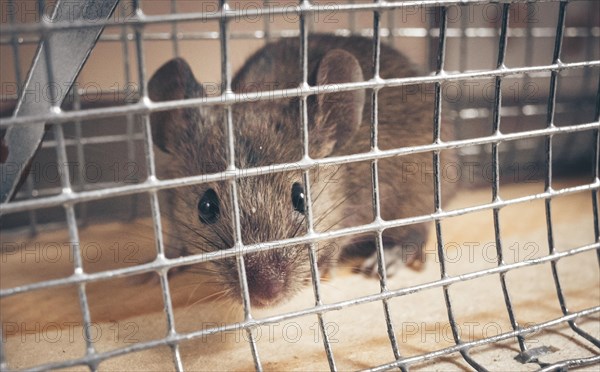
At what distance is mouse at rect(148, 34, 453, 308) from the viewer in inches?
83.3

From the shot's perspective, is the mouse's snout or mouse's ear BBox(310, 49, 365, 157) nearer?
the mouse's snout

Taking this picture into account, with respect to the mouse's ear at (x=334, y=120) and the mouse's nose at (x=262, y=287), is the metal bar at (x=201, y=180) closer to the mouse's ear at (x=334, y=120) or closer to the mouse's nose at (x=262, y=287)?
the mouse's nose at (x=262, y=287)

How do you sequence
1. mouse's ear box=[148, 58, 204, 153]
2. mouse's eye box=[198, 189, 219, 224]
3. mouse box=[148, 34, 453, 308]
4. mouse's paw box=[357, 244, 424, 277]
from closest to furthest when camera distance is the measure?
mouse box=[148, 34, 453, 308] < mouse's eye box=[198, 189, 219, 224] < mouse's ear box=[148, 58, 204, 153] < mouse's paw box=[357, 244, 424, 277]

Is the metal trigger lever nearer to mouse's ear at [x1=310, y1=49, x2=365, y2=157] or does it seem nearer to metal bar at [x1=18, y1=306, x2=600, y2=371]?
metal bar at [x1=18, y1=306, x2=600, y2=371]

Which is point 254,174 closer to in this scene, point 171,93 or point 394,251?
Result: point 171,93

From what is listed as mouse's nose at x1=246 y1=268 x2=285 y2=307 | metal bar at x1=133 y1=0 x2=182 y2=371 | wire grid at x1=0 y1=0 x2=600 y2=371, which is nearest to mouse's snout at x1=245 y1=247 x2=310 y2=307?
mouse's nose at x1=246 y1=268 x2=285 y2=307

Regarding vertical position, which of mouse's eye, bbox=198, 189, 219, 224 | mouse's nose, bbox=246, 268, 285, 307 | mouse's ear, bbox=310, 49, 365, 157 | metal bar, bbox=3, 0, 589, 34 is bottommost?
mouse's nose, bbox=246, 268, 285, 307

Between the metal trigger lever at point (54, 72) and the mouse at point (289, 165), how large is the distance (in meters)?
0.43

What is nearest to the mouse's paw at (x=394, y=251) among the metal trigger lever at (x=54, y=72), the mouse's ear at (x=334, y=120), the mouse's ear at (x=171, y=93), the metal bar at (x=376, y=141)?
the mouse's ear at (x=334, y=120)

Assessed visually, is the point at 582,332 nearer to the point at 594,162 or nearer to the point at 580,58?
the point at 594,162

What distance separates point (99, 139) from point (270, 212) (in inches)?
62.0

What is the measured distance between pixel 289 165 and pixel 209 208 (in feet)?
2.97

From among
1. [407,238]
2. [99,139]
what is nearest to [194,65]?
[99,139]

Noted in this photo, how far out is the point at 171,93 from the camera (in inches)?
96.6
